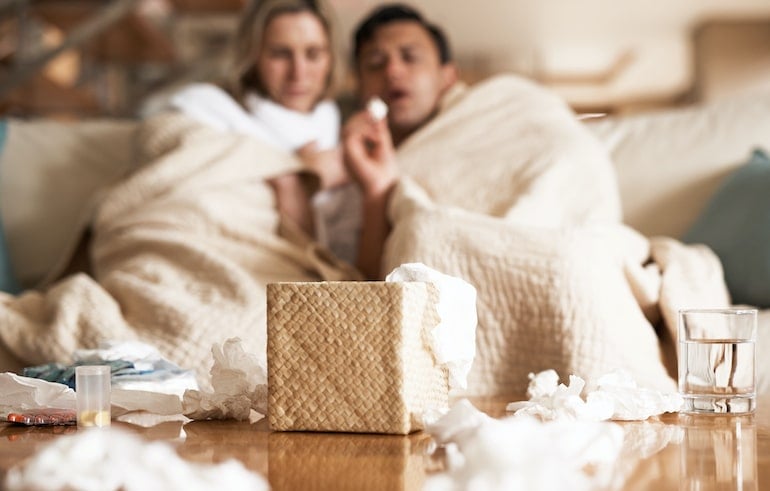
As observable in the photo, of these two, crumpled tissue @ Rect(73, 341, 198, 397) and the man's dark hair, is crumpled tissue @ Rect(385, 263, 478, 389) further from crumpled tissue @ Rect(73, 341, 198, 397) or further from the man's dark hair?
the man's dark hair

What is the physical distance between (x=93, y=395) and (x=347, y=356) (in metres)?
0.23

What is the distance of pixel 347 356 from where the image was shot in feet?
2.77

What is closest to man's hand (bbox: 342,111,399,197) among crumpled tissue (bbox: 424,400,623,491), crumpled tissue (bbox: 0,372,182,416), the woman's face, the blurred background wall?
the woman's face

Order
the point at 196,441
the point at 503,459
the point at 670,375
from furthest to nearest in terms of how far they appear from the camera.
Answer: the point at 670,375 → the point at 196,441 → the point at 503,459

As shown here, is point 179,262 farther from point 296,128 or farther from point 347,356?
point 347,356

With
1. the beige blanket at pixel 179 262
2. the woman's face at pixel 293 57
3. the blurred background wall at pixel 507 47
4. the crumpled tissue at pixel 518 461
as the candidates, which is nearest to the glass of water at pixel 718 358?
the crumpled tissue at pixel 518 461

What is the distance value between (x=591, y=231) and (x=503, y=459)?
0.95m

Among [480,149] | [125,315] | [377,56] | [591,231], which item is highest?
[377,56]

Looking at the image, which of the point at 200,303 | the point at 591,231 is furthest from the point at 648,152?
the point at 200,303

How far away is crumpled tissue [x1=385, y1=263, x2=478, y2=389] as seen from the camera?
35.1 inches

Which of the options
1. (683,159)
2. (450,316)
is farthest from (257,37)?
(450,316)

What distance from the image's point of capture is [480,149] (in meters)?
1.87

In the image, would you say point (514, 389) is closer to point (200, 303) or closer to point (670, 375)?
point (670, 375)

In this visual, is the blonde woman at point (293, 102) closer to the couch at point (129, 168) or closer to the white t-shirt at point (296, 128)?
the white t-shirt at point (296, 128)
